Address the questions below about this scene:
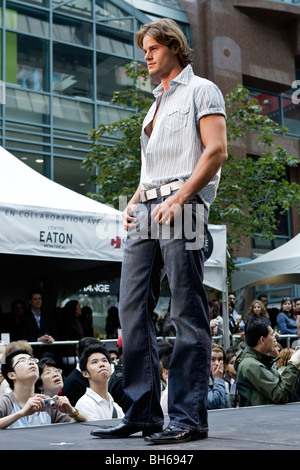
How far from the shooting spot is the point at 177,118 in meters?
2.99

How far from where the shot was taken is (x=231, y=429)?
3.05m

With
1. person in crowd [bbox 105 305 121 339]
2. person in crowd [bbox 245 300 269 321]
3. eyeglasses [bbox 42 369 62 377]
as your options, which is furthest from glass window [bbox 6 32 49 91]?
eyeglasses [bbox 42 369 62 377]

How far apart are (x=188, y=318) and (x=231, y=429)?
1.93ft

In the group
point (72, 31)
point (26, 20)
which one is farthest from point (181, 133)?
point (72, 31)

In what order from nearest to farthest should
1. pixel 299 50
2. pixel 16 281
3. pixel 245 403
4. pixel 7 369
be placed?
pixel 7 369 < pixel 245 403 < pixel 16 281 < pixel 299 50

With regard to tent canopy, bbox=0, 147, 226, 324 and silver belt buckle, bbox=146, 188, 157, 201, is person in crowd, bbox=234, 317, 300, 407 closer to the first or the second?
silver belt buckle, bbox=146, 188, 157, 201

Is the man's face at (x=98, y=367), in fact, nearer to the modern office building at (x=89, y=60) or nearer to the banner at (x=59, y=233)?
the banner at (x=59, y=233)

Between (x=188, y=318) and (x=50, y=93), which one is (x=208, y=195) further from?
(x=50, y=93)

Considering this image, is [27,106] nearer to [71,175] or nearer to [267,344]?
[71,175]

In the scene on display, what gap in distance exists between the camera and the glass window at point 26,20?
1789 cm

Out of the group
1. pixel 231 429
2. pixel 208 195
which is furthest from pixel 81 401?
pixel 208 195

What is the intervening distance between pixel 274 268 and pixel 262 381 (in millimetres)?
8630

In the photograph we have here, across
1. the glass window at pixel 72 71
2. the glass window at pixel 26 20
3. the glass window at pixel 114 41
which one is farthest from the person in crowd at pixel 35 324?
the glass window at pixel 114 41

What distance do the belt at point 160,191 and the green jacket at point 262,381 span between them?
215 cm
